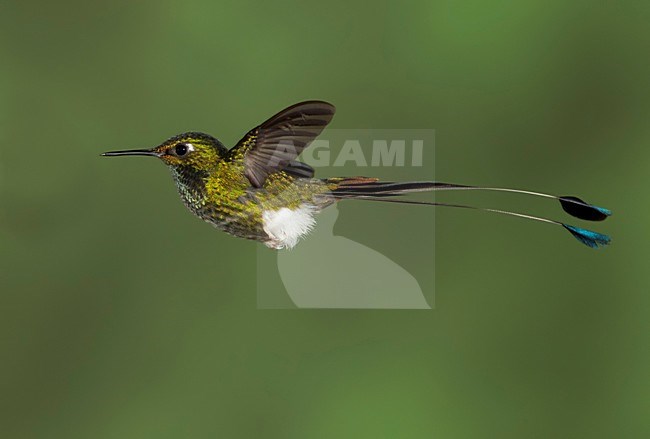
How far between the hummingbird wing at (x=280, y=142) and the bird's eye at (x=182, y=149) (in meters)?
0.04

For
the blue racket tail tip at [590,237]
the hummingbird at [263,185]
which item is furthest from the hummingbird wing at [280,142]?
the blue racket tail tip at [590,237]

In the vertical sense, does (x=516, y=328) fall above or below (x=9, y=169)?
below

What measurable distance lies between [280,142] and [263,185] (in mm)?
48

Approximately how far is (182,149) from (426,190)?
0.15 metres

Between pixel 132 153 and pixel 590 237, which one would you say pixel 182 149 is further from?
Result: pixel 590 237

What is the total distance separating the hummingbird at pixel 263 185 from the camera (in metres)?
0.46

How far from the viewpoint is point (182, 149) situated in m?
0.47

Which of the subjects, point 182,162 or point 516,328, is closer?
point 182,162

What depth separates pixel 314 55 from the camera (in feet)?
4.86

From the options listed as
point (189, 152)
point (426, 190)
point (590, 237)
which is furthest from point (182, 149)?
point (590, 237)

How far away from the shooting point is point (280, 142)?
1.59ft

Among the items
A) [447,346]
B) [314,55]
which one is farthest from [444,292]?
[314,55]

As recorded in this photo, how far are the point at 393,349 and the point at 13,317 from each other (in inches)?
28.8

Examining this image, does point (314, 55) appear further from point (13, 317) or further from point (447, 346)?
point (13, 317)
